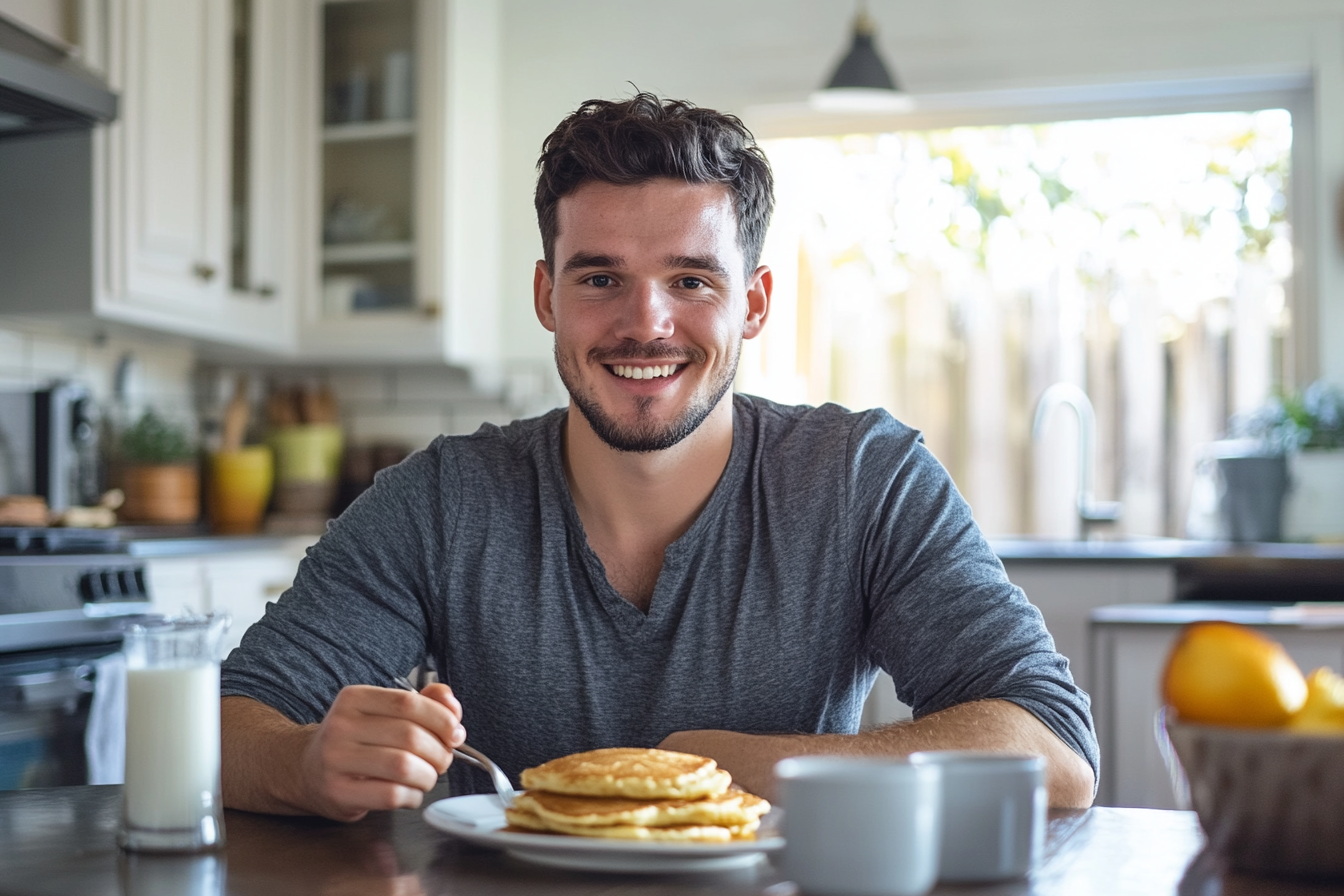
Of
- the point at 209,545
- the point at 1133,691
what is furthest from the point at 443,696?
the point at 209,545

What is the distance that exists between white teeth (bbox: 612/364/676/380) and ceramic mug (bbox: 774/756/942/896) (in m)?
0.83

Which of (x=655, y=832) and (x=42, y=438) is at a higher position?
(x=42, y=438)

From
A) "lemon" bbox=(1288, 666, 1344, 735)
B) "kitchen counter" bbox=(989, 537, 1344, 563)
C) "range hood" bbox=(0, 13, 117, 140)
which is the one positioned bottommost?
"kitchen counter" bbox=(989, 537, 1344, 563)

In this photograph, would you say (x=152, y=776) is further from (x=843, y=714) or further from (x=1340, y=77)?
(x=1340, y=77)

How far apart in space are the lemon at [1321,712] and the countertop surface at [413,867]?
0.10 m

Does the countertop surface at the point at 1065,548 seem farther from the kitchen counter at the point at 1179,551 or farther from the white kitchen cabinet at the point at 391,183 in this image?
the white kitchen cabinet at the point at 391,183

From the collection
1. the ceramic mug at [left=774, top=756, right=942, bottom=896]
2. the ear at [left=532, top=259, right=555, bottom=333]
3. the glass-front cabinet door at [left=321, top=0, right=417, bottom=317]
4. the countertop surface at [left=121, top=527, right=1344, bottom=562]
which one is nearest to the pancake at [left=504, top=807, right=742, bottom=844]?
the ceramic mug at [left=774, top=756, right=942, bottom=896]

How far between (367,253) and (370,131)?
0.34 metres

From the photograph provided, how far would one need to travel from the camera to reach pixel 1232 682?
2.63ft

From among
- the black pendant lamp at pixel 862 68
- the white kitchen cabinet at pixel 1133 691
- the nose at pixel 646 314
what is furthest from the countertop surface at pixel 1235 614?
the nose at pixel 646 314

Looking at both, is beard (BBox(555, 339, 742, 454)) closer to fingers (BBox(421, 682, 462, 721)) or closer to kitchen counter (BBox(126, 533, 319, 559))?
fingers (BBox(421, 682, 462, 721))

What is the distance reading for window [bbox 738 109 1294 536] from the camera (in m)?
3.73

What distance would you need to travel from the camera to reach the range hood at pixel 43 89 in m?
2.55

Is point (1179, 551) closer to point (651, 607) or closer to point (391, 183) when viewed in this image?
point (651, 607)
